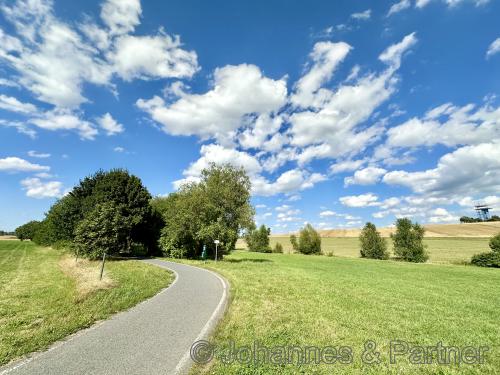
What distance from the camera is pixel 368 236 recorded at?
59281mm

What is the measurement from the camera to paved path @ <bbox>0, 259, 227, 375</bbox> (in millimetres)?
5602

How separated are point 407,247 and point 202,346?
53929 mm

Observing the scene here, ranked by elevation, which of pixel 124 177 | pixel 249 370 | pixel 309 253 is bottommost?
pixel 249 370

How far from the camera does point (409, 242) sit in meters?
52.3

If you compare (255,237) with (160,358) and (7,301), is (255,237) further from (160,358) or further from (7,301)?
(160,358)

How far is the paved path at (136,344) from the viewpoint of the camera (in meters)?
5.60

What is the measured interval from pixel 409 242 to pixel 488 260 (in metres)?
11.9

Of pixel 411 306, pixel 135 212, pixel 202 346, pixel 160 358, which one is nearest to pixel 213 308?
pixel 202 346

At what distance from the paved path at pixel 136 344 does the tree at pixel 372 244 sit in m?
53.8

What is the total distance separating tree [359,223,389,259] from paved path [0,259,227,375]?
5381cm

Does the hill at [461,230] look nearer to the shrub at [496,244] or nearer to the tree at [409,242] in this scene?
the tree at [409,242]

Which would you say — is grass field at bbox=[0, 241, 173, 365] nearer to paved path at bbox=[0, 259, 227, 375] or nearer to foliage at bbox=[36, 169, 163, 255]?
paved path at bbox=[0, 259, 227, 375]

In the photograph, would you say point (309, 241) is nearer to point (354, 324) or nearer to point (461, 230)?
point (354, 324)

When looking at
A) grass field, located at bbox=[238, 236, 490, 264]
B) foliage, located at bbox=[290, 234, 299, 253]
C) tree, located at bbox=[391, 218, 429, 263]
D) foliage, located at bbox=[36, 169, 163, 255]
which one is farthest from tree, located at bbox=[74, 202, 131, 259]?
foliage, located at bbox=[290, 234, 299, 253]
